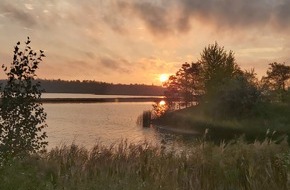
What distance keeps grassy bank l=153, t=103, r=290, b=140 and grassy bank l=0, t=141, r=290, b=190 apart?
137ft

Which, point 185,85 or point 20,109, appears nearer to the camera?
point 20,109

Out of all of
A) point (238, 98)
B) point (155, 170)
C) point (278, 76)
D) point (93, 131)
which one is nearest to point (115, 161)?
point (155, 170)

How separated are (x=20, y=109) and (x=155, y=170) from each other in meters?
5.62

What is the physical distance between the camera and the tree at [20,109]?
1227 cm

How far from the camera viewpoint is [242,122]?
63.3 metres

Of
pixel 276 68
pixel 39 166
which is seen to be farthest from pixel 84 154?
pixel 276 68

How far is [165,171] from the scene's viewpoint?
30.6ft

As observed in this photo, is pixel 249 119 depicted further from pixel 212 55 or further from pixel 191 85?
pixel 191 85

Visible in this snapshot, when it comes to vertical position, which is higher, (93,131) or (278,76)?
(278,76)

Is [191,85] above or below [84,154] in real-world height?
above

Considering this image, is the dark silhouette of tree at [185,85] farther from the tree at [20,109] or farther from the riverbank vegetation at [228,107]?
the tree at [20,109]

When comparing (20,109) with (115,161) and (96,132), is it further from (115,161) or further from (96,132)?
(96,132)

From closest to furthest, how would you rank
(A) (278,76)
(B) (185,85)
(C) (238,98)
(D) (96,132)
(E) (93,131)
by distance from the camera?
(D) (96,132) < (E) (93,131) < (C) (238,98) < (B) (185,85) < (A) (278,76)

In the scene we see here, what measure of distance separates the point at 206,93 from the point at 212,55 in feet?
30.0
